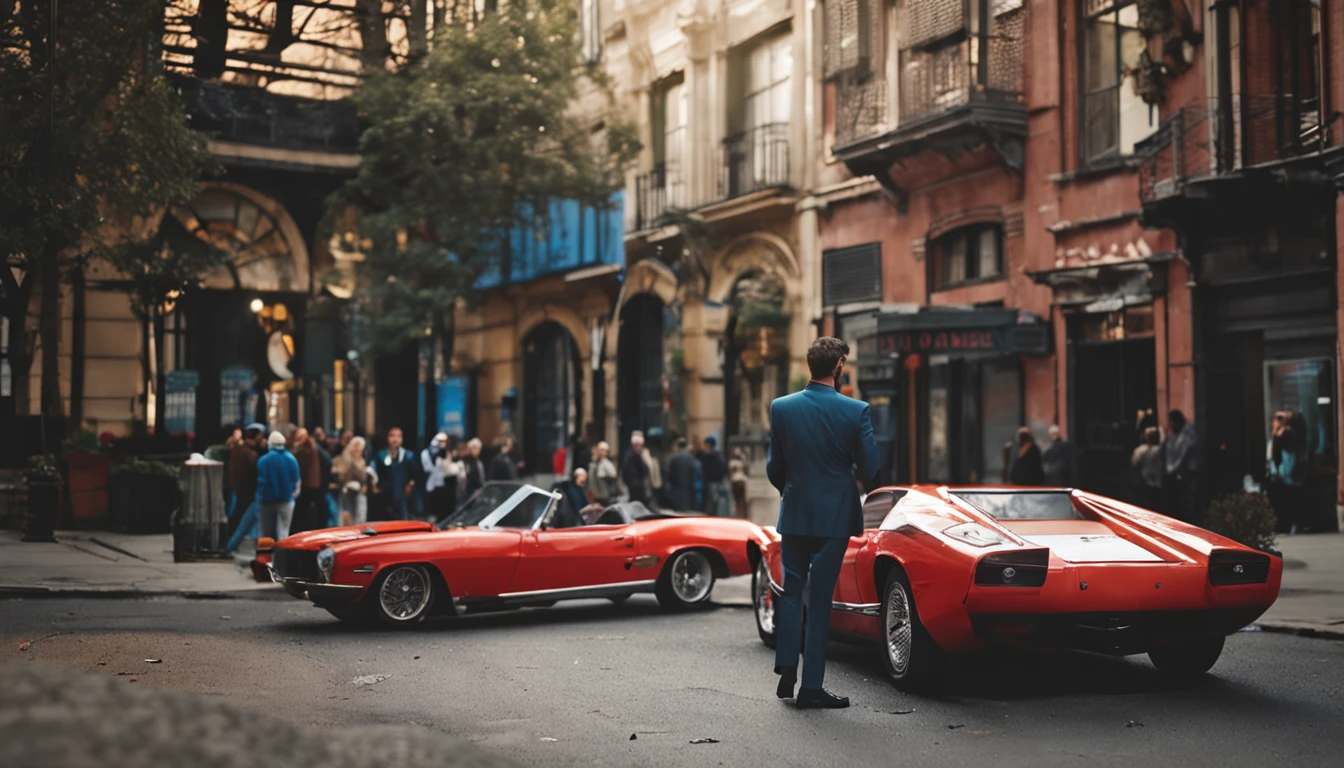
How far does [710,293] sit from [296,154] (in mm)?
9973

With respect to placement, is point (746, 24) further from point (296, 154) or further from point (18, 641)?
point (18, 641)

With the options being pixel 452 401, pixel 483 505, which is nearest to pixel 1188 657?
pixel 483 505

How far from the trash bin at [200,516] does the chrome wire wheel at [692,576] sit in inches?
297

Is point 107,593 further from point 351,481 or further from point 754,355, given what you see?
point 754,355

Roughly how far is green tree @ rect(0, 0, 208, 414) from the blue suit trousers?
13.4 m

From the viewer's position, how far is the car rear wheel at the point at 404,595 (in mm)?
11867

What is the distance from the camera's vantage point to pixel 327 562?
11.7 m

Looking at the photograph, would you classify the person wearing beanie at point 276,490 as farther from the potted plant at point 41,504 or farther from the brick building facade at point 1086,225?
the brick building facade at point 1086,225

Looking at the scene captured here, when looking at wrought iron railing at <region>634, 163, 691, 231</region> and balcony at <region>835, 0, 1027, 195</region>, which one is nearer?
balcony at <region>835, 0, 1027, 195</region>

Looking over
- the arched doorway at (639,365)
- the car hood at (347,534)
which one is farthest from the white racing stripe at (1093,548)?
the arched doorway at (639,365)

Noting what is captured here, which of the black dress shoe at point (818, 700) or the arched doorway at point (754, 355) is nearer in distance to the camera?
the black dress shoe at point (818, 700)

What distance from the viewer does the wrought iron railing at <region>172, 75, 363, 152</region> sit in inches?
1198

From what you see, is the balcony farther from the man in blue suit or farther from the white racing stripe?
the man in blue suit

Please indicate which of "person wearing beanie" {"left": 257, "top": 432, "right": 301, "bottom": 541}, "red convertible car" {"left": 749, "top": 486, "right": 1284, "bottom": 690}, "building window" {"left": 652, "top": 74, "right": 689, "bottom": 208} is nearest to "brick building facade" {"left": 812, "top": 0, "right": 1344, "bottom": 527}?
"building window" {"left": 652, "top": 74, "right": 689, "bottom": 208}
